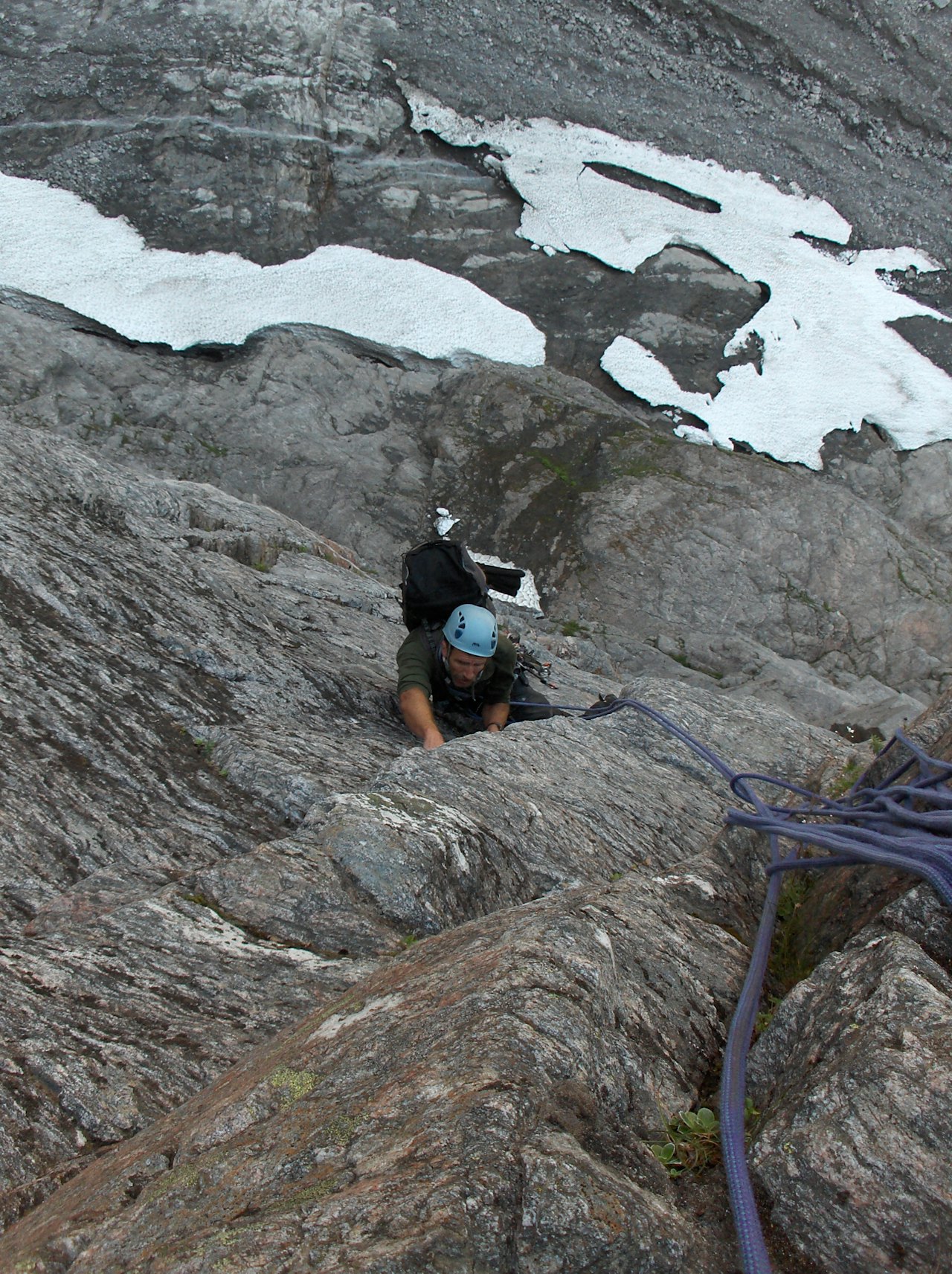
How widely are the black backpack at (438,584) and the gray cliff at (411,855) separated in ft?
3.77

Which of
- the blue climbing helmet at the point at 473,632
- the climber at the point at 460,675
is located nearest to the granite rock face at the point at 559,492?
the climber at the point at 460,675

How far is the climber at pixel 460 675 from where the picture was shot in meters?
9.00

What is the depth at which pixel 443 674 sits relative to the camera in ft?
31.4

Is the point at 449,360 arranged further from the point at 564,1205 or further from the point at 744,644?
the point at 564,1205

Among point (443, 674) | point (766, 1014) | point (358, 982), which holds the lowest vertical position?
point (443, 674)

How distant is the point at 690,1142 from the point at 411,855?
8.65 ft

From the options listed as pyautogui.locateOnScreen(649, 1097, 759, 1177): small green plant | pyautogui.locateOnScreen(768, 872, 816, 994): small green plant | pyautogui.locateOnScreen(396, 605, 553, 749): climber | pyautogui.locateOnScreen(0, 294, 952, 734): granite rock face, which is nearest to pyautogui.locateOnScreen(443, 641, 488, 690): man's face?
pyautogui.locateOnScreen(396, 605, 553, 749): climber

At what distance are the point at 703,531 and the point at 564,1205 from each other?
22.3m

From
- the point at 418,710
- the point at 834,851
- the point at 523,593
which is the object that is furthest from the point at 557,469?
the point at 834,851

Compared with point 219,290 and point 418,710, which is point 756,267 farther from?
point 418,710

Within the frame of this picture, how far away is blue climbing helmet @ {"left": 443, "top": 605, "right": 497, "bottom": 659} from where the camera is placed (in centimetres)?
897

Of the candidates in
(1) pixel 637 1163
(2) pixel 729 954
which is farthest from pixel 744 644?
(1) pixel 637 1163

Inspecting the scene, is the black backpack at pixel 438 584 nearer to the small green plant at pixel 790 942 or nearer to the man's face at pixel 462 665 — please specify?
the man's face at pixel 462 665

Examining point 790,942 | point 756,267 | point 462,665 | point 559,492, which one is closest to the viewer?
point 790,942
